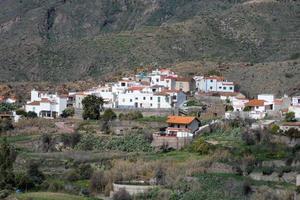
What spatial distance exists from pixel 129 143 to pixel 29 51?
164 ft

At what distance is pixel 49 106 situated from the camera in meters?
67.5

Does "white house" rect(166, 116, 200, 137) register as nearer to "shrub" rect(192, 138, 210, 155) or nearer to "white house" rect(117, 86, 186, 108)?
"shrub" rect(192, 138, 210, 155)

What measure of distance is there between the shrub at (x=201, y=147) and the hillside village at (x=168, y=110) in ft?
0.35

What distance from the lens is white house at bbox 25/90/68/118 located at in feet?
220

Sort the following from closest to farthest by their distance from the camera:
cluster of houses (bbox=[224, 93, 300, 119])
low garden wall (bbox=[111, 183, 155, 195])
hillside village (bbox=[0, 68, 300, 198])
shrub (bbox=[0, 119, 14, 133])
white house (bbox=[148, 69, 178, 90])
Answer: low garden wall (bbox=[111, 183, 155, 195])
hillside village (bbox=[0, 68, 300, 198])
cluster of houses (bbox=[224, 93, 300, 119])
shrub (bbox=[0, 119, 14, 133])
white house (bbox=[148, 69, 178, 90])

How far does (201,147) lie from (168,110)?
15.5m

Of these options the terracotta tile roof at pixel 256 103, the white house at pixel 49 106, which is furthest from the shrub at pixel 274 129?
the white house at pixel 49 106

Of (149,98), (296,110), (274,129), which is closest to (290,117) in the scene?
(296,110)

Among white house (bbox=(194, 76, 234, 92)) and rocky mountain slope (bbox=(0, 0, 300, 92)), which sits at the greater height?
rocky mountain slope (bbox=(0, 0, 300, 92))

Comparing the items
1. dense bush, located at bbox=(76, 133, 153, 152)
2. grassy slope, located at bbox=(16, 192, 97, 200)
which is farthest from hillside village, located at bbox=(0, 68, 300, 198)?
grassy slope, located at bbox=(16, 192, 97, 200)

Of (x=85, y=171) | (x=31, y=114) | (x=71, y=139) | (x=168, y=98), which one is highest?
(x=168, y=98)

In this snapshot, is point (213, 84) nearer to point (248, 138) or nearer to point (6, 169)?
point (248, 138)

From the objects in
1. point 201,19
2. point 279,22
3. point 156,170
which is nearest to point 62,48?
point 201,19

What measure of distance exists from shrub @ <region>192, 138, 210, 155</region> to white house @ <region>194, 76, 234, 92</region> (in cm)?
2188
